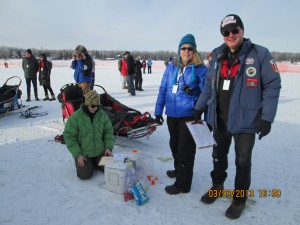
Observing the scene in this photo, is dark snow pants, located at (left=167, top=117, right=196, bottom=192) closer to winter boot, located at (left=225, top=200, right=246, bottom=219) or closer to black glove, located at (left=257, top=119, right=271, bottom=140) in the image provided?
winter boot, located at (left=225, top=200, right=246, bottom=219)

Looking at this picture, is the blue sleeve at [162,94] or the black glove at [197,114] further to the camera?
the blue sleeve at [162,94]

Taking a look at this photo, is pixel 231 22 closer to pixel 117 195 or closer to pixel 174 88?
pixel 174 88

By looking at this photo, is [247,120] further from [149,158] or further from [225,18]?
[149,158]

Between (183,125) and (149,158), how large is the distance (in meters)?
0.82

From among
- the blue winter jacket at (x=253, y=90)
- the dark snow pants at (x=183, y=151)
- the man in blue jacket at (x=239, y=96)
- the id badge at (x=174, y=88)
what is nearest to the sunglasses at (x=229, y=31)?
the man in blue jacket at (x=239, y=96)

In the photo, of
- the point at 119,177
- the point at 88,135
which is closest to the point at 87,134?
the point at 88,135

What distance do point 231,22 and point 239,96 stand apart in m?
0.68

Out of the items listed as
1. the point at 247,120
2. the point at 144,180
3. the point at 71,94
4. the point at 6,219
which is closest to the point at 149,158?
the point at 144,180

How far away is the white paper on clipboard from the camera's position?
264 centimetres

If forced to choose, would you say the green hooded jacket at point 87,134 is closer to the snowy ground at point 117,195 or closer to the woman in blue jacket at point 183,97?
the snowy ground at point 117,195

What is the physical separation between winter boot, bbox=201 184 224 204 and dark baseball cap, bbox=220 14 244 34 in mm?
1767

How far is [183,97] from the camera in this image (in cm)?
290

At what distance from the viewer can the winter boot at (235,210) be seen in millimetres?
2643

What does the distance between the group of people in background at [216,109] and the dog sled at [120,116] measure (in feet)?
2.25
